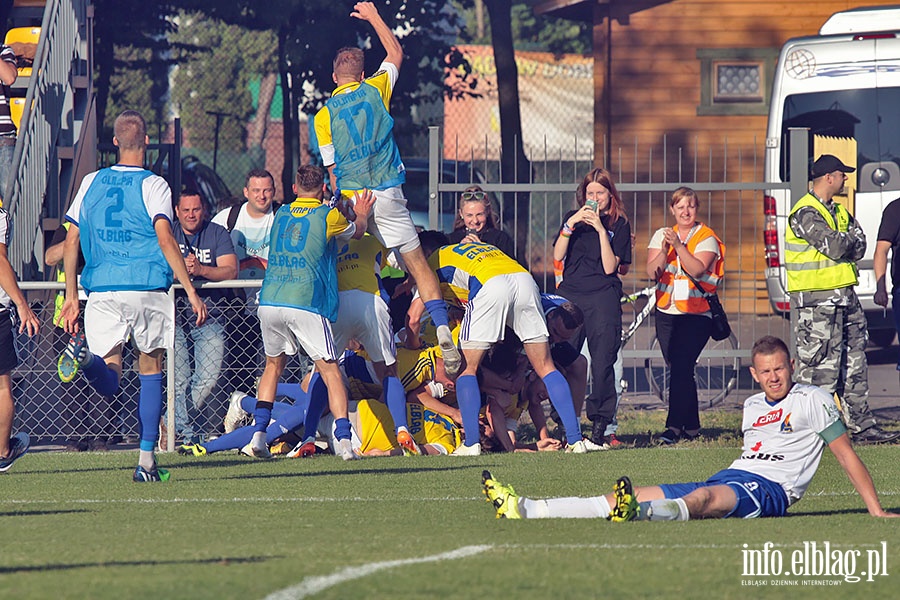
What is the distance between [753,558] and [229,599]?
83.7 inches

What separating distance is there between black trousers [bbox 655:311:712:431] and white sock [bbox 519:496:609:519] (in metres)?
4.17

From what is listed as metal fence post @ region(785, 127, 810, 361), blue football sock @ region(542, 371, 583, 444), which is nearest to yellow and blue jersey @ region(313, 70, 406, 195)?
blue football sock @ region(542, 371, 583, 444)

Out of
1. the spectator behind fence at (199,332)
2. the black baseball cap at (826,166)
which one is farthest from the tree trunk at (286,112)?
the black baseball cap at (826,166)

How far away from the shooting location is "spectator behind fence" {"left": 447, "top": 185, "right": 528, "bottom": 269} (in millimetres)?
11398

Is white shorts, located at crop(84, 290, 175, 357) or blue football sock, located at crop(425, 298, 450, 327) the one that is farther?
blue football sock, located at crop(425, 298, 450, 327)

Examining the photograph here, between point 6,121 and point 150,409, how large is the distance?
5.02 meters

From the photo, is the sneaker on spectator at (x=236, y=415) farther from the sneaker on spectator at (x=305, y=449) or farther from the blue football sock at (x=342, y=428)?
the blue football sock at (x=342, y=428)

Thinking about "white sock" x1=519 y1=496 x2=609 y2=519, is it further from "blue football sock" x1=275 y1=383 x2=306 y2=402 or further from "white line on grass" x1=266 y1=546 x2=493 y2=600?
"blue football sock" x1=275 y1=383 x2=306 y2=402

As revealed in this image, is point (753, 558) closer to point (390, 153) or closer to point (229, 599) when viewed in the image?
point (229, 599)

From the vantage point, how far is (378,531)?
7031 millimetres

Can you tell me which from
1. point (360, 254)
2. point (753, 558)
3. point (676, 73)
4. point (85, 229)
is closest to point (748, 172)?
point (676, 73)

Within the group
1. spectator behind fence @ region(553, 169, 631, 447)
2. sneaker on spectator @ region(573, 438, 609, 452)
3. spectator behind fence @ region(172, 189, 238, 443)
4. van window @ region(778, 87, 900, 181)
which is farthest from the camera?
van window @ region(778, 87, 900, 181)

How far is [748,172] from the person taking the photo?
22281mm

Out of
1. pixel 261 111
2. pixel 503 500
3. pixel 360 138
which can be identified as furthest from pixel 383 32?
pixel 261 111
